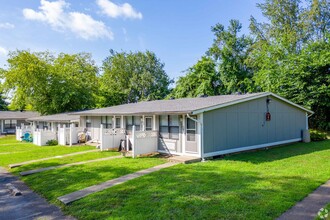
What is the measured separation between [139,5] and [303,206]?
56.8 feet

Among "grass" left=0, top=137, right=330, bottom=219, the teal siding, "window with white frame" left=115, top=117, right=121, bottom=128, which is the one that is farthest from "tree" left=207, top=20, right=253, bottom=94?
"grass" left=0, top=137, right=330, bottom=219

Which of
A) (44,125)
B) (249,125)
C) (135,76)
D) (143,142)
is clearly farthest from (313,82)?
(135,76)

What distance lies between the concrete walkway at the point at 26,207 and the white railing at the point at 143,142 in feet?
16.5

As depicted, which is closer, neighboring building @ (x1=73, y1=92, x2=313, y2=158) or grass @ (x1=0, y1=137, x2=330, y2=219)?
grass @ (x1=0, y1=137, x2=330, y2=219)

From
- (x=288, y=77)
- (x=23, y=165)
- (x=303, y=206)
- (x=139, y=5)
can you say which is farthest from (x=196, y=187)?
(x=288, y=77)

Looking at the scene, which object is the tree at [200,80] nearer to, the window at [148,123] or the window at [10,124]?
the window at [148,123]

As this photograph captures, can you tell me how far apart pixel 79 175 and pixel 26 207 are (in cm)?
264

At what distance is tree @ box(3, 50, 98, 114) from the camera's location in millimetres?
32812

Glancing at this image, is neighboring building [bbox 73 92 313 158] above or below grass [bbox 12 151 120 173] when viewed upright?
above

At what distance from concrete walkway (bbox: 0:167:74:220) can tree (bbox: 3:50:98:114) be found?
2820 centimetres

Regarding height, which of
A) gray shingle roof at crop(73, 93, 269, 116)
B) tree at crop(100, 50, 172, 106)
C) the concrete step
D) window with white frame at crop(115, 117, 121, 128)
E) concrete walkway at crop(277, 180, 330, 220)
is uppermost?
tree at crop(100, 50, 172, 106)

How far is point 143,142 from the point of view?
12648 millimetres

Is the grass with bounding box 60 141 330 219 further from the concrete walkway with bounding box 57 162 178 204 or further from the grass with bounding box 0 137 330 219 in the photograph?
the concrete walkway with bounding box 57 162 178 204

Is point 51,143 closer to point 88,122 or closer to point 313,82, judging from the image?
point 88,122
